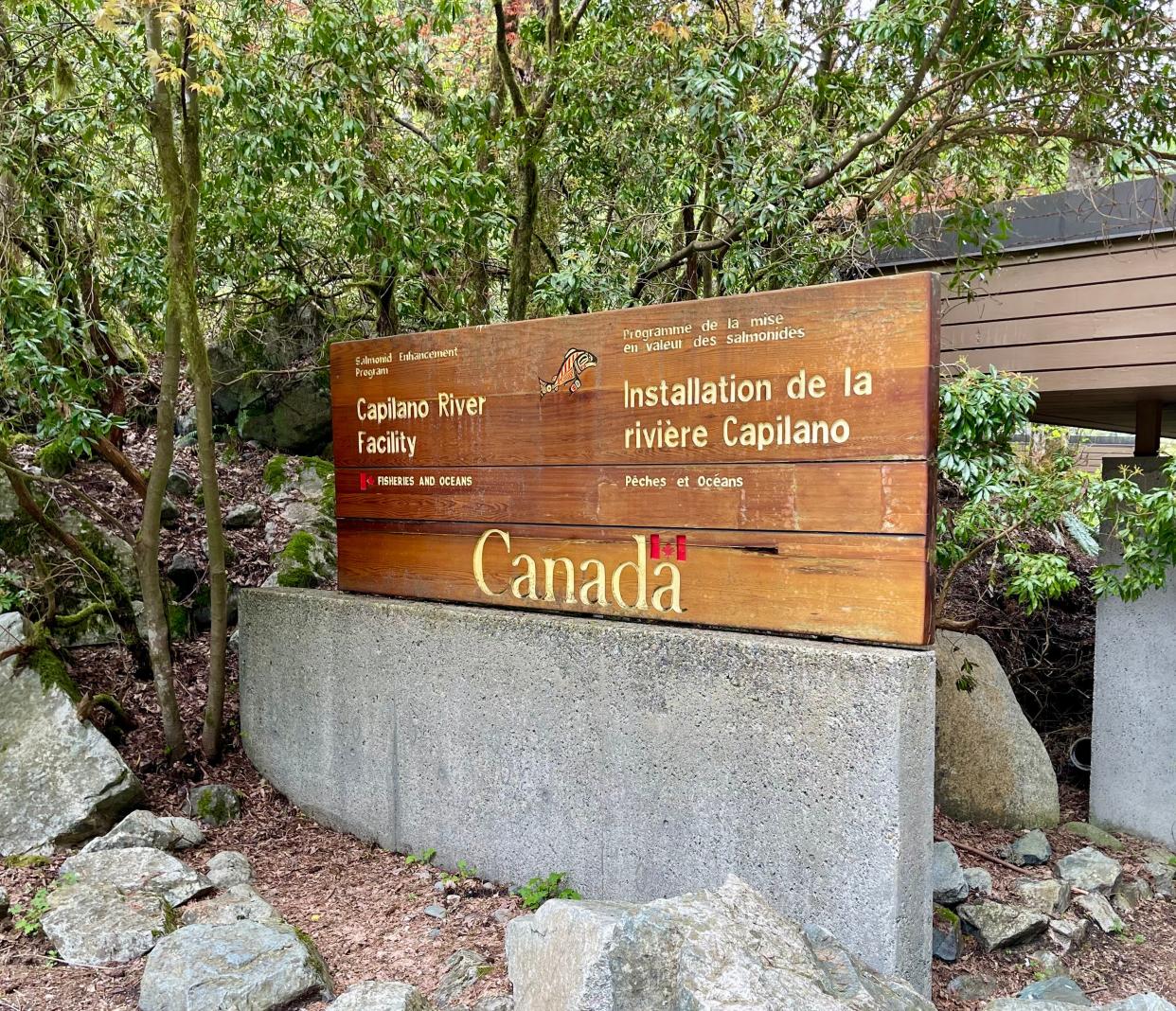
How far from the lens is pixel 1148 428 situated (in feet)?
21.8

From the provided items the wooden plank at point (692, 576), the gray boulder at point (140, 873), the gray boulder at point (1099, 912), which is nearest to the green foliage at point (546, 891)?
the wooden plank at point (692, 576)

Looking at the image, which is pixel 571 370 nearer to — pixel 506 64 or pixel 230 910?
pixel 230 910

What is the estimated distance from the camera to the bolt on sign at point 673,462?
3.19 m

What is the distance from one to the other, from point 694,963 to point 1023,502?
3.26 meters

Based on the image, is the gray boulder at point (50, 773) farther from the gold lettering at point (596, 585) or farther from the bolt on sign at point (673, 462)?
the gold lettering at point (596, 585)

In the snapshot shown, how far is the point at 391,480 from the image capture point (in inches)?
189

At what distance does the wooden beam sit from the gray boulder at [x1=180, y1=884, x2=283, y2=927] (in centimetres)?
631

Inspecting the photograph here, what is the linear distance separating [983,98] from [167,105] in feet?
15.3

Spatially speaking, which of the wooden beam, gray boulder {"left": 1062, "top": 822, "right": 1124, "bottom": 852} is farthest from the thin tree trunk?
the wooden beam

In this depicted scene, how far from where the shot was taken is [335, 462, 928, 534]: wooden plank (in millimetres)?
3211

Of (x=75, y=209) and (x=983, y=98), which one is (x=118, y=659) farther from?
(x=983, y=98)

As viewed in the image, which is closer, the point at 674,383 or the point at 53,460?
the point at 674,383

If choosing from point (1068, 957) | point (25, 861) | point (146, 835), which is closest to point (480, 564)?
point (146, 835)

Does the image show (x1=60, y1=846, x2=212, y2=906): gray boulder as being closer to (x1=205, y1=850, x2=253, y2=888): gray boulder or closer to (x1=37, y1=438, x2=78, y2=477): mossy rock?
(x1=205, y1=850, x2=253, y2=888): gray boulder
